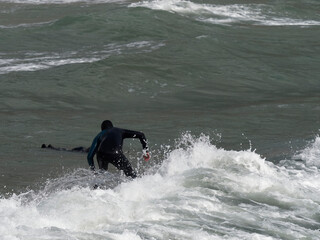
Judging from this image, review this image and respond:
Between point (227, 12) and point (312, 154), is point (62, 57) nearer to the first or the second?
point (227, 12)

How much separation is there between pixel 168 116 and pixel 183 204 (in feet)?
34.5

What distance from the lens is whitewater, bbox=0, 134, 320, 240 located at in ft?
38.3

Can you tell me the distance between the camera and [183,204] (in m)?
13.2

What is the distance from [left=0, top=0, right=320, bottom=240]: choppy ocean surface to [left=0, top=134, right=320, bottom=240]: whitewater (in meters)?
0.03

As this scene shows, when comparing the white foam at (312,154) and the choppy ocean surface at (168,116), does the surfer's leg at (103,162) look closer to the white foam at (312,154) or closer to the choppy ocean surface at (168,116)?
the choppy ocean surface at (168,116)

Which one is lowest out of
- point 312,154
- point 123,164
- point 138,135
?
point 312,154

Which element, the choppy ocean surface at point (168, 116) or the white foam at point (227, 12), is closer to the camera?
the choppy ocean surface at point (168, 116)

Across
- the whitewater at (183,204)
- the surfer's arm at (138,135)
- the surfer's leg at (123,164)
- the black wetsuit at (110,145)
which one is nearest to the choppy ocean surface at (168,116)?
the whitewater at (183,204)

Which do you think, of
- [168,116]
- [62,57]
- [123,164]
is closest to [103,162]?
[123,164]

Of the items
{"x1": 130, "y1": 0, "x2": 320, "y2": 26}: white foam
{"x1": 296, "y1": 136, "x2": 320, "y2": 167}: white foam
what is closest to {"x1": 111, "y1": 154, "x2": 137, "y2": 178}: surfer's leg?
{"x1": 296, "y1": 136, "x2": 320, "y2": 167}: white foam

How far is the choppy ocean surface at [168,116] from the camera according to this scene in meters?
12.5

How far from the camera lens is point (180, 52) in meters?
33.2

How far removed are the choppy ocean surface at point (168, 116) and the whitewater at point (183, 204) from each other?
0.03 meters

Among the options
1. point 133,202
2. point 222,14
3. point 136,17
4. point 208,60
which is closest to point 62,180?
point 133,202
